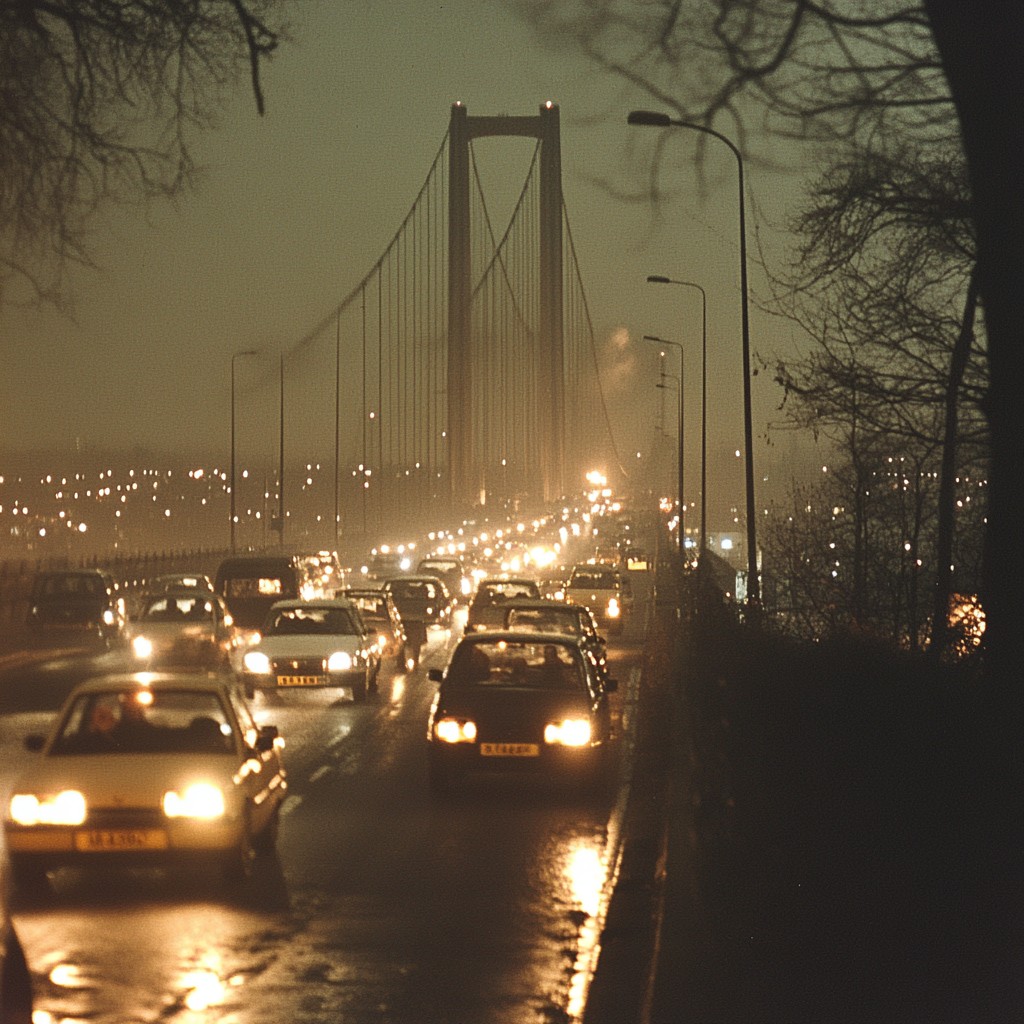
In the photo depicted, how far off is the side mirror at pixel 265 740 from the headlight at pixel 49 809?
1497 millimetres

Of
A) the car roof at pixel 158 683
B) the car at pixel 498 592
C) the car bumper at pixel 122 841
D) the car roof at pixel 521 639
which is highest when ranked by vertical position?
the car at pixel 498 592

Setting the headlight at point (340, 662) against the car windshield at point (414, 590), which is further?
the car windshield at point (414, 590)

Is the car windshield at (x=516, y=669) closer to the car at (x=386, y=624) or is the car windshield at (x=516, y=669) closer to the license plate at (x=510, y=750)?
the license plate at (x=510, y=750)

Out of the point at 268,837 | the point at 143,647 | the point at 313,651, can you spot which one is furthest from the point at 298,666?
the point at 268,837

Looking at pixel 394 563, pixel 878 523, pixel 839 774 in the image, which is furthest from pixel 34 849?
pixel 394 563

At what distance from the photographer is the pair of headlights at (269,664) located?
25141mm

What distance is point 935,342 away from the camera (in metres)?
18.8

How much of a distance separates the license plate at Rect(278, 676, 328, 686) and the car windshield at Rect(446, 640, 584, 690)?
885 centimetres

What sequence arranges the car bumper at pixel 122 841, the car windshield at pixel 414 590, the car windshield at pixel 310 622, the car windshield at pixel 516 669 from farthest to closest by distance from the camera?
the car windshield at pixel 414 590, the car windshield at pixel 310 622, the car windshield at pixel 516 669, the car bumper at pixel 122 841

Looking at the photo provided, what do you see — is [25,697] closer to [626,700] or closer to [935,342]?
[626,700]

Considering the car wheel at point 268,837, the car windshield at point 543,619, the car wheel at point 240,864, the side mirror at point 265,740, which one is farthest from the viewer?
the car windshield at point 543,619

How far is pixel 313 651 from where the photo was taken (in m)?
25.4

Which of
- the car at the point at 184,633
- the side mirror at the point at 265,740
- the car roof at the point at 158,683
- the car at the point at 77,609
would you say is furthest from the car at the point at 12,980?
the car at the point at 77,609

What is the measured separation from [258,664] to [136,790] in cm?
1474
